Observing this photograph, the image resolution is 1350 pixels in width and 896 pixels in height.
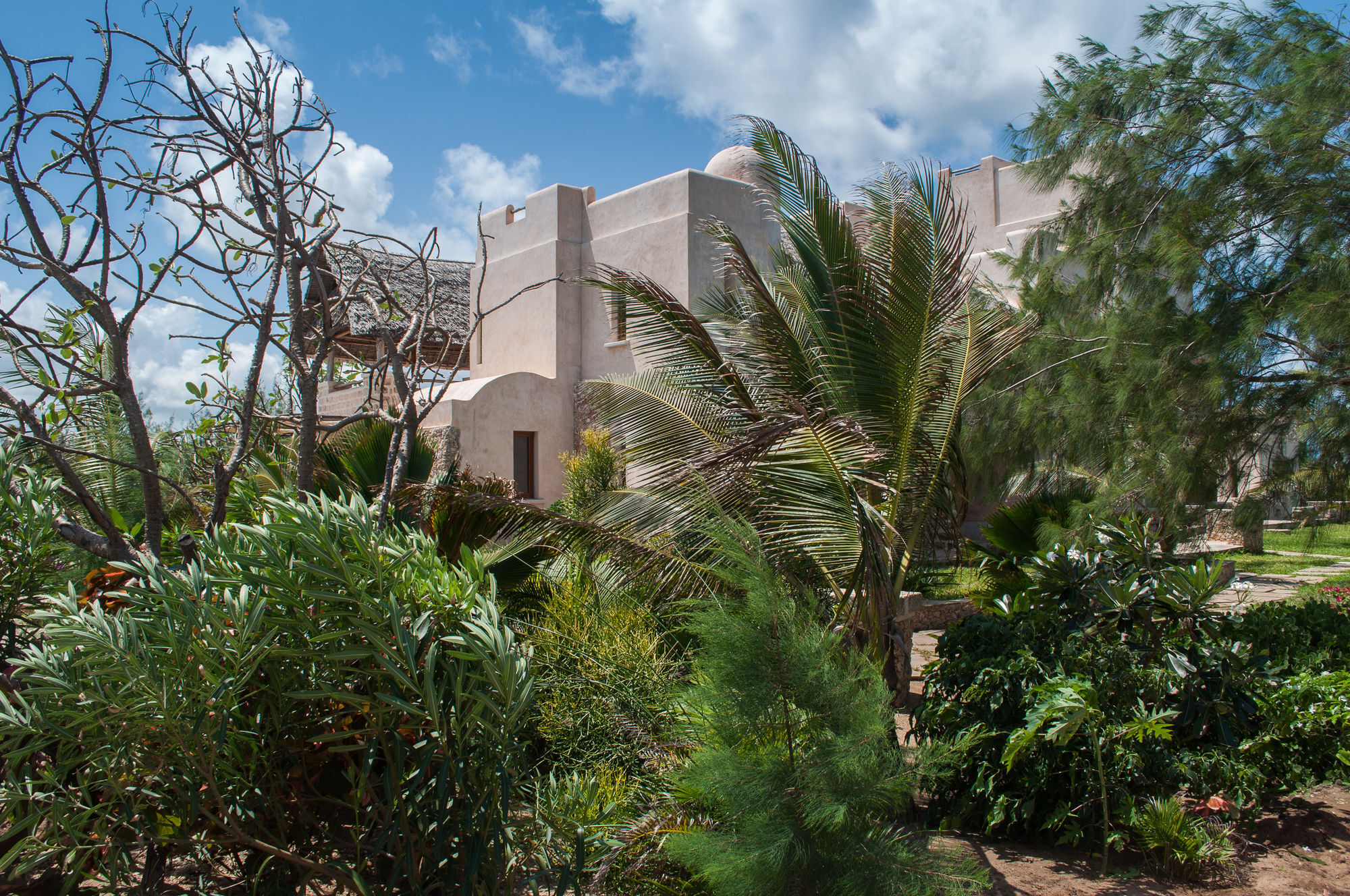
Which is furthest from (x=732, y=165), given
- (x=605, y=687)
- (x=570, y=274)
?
(x=605, y=687)

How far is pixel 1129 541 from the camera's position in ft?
17.7

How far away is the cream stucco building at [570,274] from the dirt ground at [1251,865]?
34.8ft

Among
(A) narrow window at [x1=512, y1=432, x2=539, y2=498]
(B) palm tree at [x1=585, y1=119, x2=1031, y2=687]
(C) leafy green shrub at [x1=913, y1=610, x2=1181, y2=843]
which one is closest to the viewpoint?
(C) leafy green shrub at [x1=913, y1=610, x2=1181, y2=843]

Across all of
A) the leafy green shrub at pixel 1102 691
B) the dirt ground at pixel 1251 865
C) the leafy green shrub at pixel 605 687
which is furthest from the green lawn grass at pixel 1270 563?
the leafy green shrub at pixel 605 687

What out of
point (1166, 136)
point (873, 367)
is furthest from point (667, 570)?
point (1166, 136)

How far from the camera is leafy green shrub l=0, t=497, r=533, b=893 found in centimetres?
275

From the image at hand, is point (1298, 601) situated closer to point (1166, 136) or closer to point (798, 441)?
point (1166, 136)

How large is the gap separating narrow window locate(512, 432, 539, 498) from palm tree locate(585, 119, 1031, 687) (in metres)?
9.09

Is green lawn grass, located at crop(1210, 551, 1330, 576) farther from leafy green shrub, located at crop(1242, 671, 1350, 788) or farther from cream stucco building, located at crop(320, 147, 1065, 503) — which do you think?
leafy green shrub, located at crop(1242, 671, 1350, 788)

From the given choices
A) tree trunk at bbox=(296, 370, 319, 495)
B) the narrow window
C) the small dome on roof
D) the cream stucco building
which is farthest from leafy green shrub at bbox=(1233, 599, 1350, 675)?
the narrow window

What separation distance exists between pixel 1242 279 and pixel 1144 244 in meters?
1.08

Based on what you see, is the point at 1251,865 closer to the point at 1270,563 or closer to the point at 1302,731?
the point at 1302,731

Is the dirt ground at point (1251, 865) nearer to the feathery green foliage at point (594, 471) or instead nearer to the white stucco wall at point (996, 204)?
the feathery green foliage at point (594, 471)

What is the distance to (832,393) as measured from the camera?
6.12 meters
